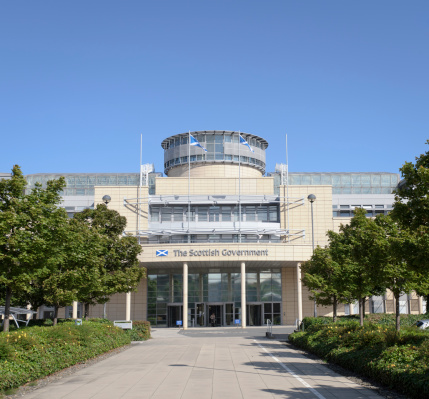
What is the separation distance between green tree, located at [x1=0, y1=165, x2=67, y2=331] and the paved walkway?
13.5ft

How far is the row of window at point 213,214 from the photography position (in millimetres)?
55875

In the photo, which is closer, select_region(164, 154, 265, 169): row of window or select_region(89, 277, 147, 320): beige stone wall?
select_region(89, 277, 147, 320): beige stone wall

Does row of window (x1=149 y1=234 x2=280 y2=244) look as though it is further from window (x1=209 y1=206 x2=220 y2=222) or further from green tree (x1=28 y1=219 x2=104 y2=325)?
green tree (x1=28 y1=219 x2=104 y2=325)

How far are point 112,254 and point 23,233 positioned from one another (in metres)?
14.5

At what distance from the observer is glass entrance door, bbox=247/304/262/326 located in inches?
2140

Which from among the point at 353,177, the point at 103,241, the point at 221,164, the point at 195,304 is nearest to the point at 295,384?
the point at 103,241

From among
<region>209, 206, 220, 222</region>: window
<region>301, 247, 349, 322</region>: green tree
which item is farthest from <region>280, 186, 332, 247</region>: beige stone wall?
<region>301, 247, 349, 322</region>: green tree

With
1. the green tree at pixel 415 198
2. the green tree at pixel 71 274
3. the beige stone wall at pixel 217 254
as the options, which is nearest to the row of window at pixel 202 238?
the beige stone wall at pixel 217 254

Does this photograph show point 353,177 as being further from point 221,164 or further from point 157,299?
point 157,299

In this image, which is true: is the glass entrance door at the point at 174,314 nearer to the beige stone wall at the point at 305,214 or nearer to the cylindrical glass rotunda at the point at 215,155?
the beige stone wall at the point at 305,214

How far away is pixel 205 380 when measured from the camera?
14.9m

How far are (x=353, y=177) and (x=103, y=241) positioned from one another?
55893 mm

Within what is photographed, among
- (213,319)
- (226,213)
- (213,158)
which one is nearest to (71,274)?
(213,319)

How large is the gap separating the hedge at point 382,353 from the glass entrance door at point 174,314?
1247 inches
